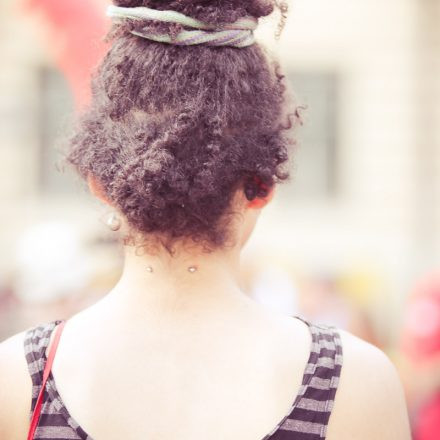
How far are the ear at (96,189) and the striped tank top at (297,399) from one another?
10.0 inches

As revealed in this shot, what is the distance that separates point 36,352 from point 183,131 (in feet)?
1.50

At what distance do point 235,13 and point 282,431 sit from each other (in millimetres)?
729

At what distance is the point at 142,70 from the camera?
1497 millimetres

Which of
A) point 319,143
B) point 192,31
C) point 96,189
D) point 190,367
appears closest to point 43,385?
point 190,367

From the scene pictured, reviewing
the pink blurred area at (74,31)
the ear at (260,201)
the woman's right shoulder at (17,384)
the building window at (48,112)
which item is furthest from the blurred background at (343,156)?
the woman's right shoulder at (17,384)

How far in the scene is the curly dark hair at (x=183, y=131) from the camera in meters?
1.45

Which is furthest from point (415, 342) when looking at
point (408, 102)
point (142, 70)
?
point (408, 102)

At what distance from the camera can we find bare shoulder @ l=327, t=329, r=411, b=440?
1449 mm

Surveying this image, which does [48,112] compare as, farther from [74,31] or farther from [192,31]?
[192,31]

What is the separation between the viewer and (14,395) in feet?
4.82

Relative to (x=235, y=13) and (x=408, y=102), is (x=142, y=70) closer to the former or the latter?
(x=235, y=13)

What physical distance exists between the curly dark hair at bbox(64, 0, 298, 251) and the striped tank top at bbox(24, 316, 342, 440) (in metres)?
0.26

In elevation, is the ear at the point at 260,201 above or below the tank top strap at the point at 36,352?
above

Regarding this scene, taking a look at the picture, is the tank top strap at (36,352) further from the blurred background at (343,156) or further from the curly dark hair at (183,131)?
the blurred background at (343,156)
